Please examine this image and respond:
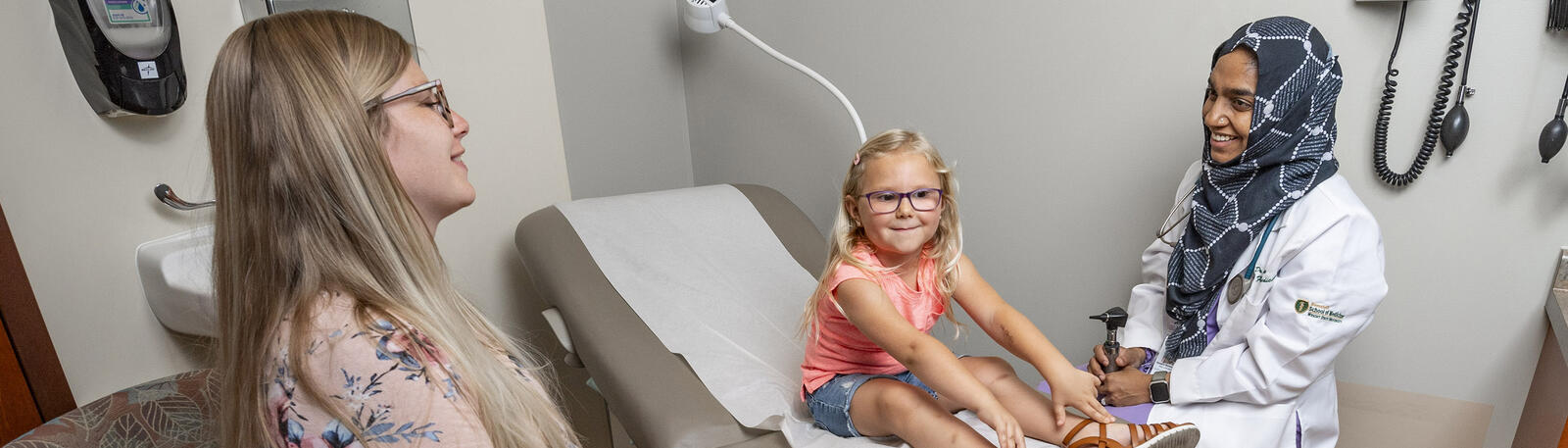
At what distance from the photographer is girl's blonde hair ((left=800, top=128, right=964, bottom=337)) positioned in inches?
59.7

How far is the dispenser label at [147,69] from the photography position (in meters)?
1.42

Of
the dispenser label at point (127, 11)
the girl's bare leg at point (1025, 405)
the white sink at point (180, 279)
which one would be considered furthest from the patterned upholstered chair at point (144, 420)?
the girl's bare leg at point (1025, 405)

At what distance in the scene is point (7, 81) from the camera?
1.35 metres

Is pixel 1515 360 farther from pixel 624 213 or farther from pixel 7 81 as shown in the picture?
pixel 7 81

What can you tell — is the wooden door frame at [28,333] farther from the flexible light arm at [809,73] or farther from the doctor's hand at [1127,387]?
the doctor's hand at [1127,387]

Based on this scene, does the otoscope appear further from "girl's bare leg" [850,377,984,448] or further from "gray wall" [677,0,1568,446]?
"gray wall" [677,0,1568,446]

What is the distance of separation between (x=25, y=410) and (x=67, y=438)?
0.47 m

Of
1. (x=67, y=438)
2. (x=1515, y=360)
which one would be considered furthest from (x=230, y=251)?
(x=1515, y=360)

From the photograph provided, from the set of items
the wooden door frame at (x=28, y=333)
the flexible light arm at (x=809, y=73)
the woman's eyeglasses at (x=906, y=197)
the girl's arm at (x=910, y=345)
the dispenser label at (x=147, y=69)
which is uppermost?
the dispenser label at (x=147, y=69)

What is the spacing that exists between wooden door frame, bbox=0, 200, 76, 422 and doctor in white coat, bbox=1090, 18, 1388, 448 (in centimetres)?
184

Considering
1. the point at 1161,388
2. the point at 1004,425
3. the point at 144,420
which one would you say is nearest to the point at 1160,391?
the point at 1161,388

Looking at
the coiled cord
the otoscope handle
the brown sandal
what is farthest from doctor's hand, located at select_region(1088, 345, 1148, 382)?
the coiled cord

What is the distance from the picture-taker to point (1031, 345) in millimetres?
1456

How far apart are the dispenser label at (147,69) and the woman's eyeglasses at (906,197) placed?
126 cm
